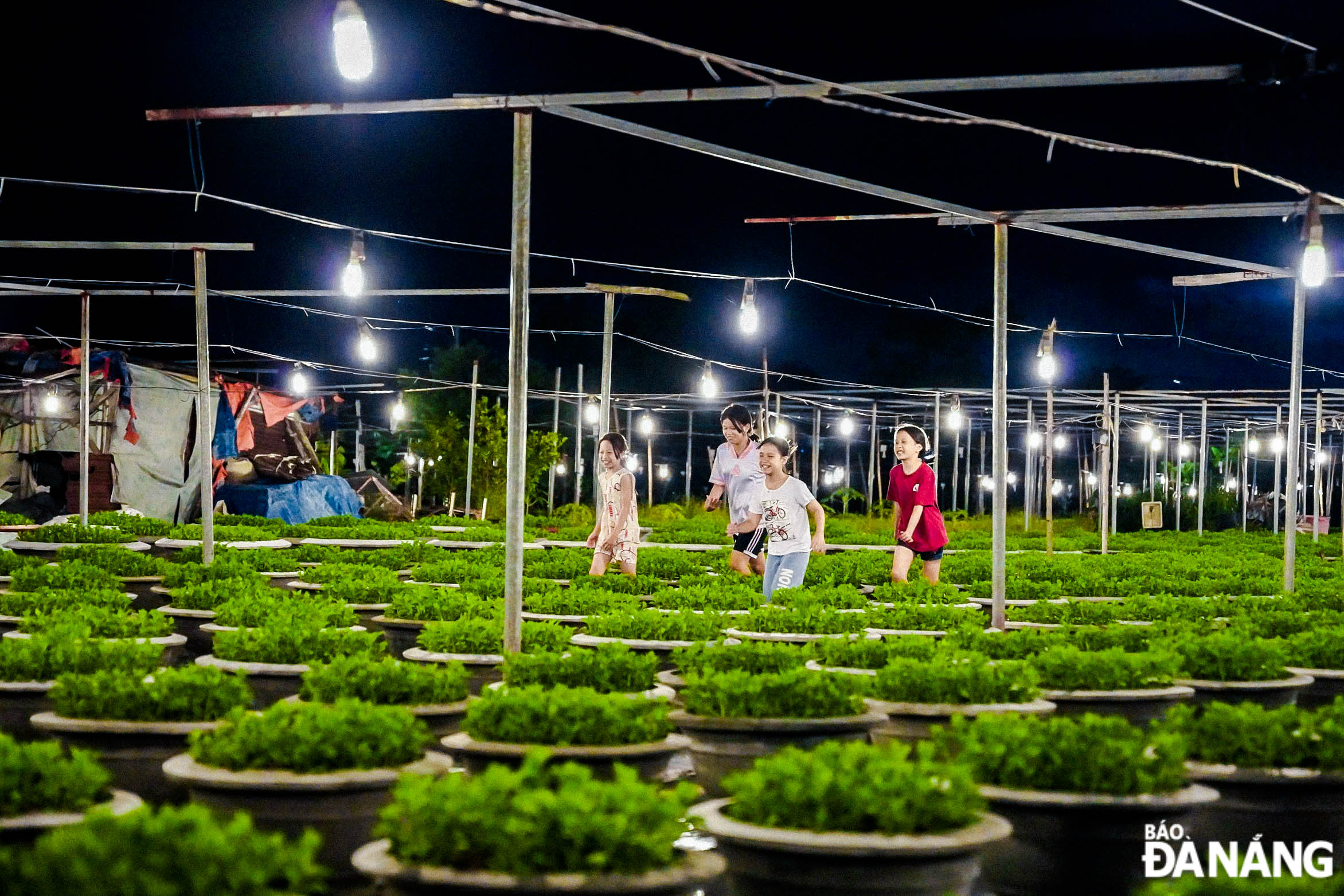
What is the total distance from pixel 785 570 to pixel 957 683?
519 cm

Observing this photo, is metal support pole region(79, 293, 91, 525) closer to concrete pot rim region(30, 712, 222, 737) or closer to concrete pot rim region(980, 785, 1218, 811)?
concrete pot rim region(30, 712, 222, 737)

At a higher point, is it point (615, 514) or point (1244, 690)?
point (615, 514)

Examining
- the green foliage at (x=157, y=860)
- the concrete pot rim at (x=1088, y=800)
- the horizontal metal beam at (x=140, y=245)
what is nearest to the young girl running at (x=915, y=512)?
the horizontal metal beam at (x=140, y=245)

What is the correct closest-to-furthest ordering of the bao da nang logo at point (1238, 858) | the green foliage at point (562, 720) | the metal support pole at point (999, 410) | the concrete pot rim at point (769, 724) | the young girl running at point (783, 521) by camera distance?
the bao da nang logo at point (1238, 858) < the green foliage at point (562, 720) < the concrete pot rim at point (769, 724) < the metal support pole at point (999, 410) < the young girl running at point (783, 521)

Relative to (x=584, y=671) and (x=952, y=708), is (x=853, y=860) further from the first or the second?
(x=584, y=671)

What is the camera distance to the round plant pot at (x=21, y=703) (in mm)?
7633

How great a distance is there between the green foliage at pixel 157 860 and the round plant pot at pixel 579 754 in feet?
6.70

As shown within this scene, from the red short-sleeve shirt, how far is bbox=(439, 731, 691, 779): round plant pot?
8.19m

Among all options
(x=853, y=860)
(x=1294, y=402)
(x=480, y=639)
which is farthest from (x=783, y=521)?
(x=853, y=860)

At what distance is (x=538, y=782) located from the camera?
15.8 ft

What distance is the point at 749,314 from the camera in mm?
17094

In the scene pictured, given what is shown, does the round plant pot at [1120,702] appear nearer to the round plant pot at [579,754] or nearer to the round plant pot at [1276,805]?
the round plant pot at [1276,805]

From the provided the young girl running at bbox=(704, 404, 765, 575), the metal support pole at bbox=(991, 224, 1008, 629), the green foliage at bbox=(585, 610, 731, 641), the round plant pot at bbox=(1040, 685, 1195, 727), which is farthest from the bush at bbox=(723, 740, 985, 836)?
the young girl running at bbox=(704, 404, 765, 575)

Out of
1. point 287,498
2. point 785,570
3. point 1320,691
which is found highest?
point 287,498
